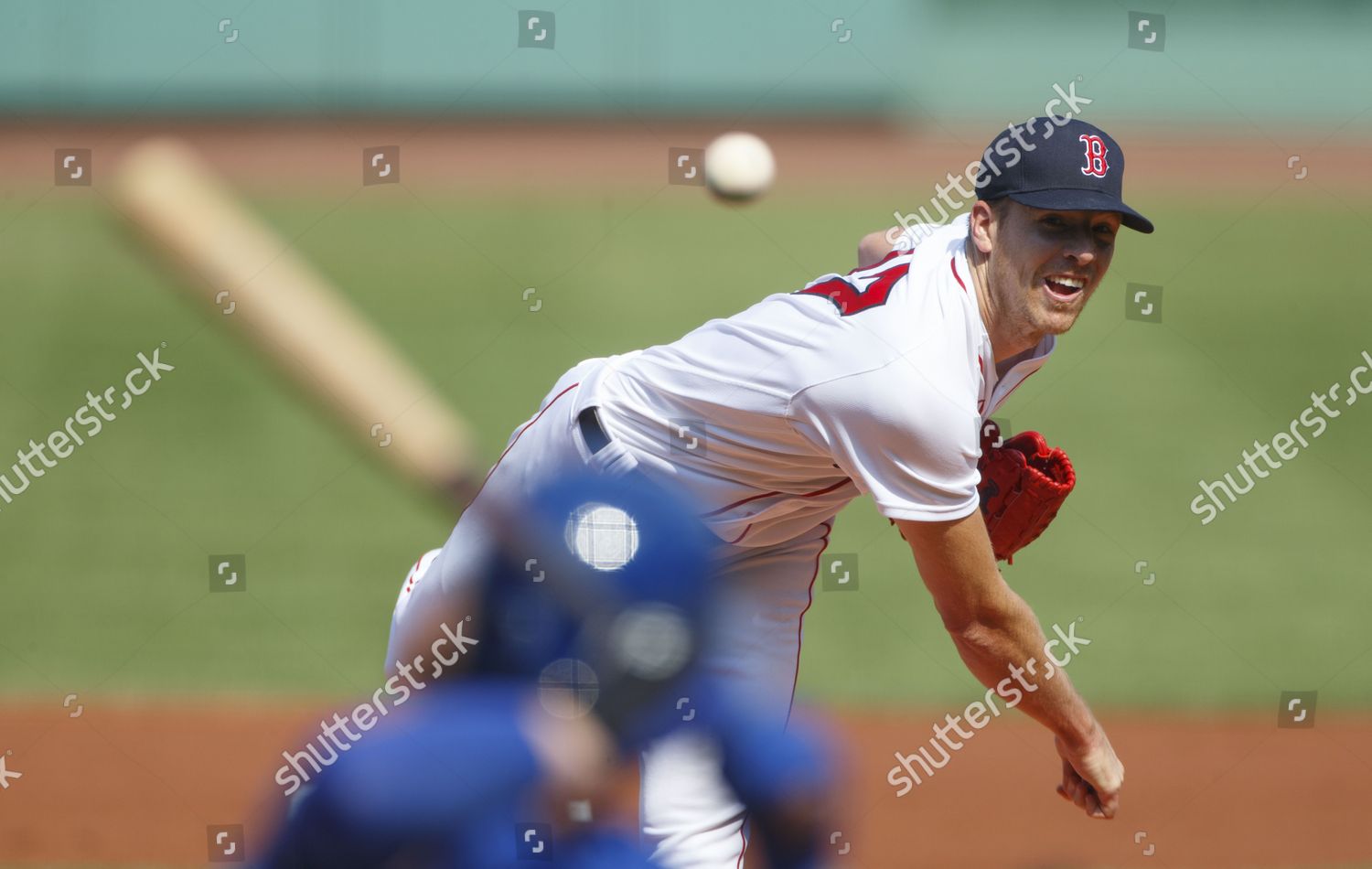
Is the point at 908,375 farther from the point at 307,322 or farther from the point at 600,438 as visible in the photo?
the point at 307,322

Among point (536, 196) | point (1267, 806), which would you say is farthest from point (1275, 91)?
point (1267, 806)

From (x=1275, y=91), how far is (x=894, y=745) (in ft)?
41.0

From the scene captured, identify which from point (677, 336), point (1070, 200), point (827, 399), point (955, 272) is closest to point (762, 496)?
point (827, 399)

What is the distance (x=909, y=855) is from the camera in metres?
4.20

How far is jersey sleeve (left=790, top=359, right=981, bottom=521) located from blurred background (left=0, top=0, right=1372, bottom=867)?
68cm

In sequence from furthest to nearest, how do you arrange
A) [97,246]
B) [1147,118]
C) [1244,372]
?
[1147,118] < [97,246] < [1244,372]

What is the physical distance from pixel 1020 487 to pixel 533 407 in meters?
7.21

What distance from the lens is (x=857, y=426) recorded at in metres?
2.27

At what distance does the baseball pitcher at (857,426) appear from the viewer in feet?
7.42

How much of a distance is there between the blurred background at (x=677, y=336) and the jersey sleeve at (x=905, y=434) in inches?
26.9

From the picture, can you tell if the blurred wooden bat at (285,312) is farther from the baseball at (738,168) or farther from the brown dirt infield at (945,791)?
the brown dirt infield at (945,791)

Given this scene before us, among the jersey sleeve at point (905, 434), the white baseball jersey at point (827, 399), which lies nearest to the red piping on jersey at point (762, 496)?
the white baseball jersey at point (827, 399)

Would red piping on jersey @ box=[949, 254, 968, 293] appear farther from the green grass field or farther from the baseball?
the baseball

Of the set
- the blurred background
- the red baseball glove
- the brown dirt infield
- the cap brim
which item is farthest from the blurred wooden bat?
the brown dirt infield
